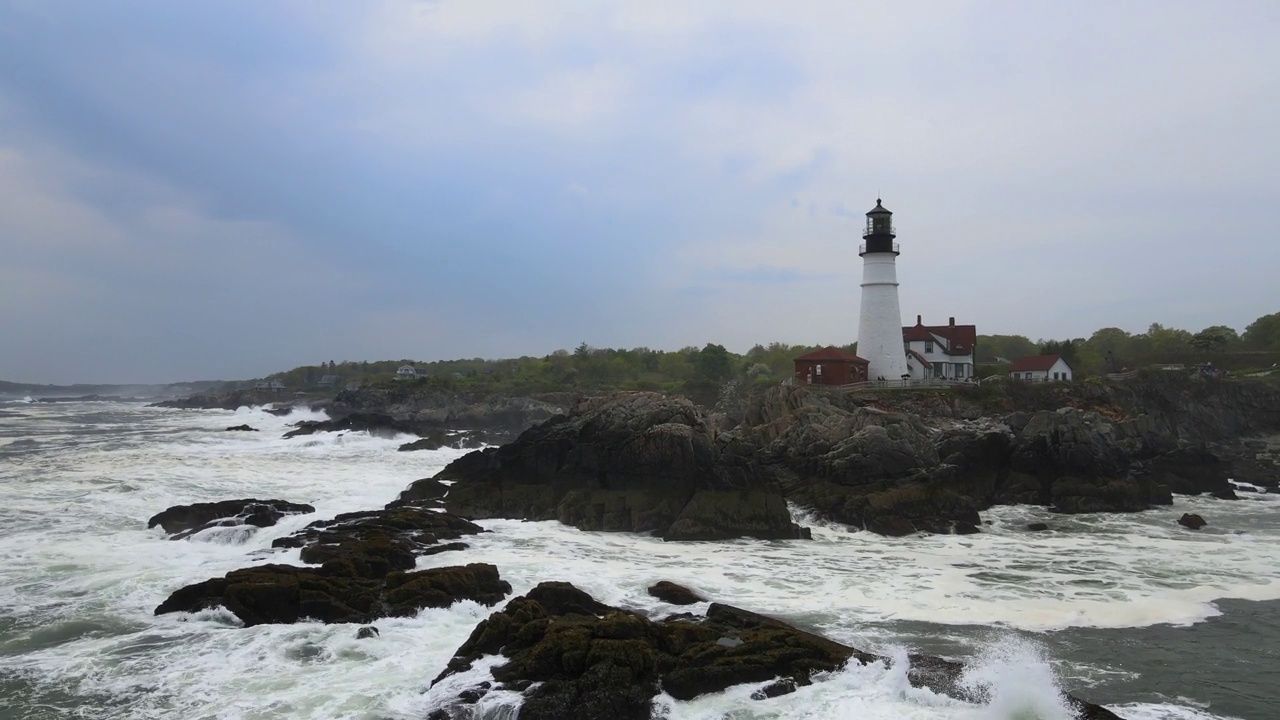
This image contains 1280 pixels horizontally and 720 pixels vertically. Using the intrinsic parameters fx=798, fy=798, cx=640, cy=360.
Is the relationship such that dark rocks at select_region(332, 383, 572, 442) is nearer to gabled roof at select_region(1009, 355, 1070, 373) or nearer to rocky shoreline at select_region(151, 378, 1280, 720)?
rocky shoreline at select_region(151, 378, 1280, 720)

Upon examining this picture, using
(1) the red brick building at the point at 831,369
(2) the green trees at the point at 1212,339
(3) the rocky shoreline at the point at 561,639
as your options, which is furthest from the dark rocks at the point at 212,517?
(2) the green trees at the point at 1212,339

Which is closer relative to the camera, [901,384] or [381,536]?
[381,536]

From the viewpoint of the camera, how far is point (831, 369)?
37438 mm

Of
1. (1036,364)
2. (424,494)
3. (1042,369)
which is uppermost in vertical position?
(1036,364)

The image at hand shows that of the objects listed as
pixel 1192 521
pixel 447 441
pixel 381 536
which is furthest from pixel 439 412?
pixel 1192 521

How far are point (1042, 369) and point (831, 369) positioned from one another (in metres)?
13.7

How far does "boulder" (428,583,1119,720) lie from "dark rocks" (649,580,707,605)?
5.35ft

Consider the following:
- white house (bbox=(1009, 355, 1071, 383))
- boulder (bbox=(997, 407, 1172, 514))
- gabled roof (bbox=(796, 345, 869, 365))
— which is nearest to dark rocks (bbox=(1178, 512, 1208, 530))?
boulder (bbox=(997, 407, 1172, 514))

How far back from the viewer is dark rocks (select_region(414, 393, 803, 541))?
17.6 m

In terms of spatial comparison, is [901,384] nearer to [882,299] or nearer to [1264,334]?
[882,299]

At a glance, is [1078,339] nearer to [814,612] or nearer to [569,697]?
[814,612]

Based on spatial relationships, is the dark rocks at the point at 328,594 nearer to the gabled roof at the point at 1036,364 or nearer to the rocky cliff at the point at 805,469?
the rocky cliff at the point at 805,469

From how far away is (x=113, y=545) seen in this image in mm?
14945

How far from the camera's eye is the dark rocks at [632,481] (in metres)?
17.6
